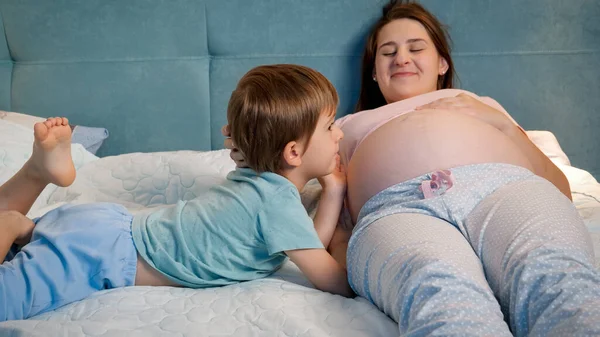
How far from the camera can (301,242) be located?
1.11 meters

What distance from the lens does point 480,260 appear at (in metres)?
1.05

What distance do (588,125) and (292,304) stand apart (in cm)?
142

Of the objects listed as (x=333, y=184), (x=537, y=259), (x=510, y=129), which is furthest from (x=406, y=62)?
(x=537, y=259)

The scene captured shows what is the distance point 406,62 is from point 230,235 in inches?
29.8

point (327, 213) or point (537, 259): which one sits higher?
point (537, 259)

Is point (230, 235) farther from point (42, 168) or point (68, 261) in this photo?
point (42, 168)

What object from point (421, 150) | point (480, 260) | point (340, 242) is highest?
point (421, 150)

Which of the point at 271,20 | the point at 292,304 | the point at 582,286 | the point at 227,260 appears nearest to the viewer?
the point at 582,286

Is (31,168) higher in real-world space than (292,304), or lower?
higher

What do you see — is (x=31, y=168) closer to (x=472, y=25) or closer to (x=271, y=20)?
(x=271, y=20)

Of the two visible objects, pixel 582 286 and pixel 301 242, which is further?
pixel 301 242

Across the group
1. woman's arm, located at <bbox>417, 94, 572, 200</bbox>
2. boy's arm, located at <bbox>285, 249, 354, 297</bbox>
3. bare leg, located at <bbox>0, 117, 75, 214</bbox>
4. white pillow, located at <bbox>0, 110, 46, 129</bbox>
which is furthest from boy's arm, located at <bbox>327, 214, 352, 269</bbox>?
white pillow, located at <bbox>0, 110, 46, 129</bbox>

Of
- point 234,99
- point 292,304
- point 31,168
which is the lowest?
point 292,304

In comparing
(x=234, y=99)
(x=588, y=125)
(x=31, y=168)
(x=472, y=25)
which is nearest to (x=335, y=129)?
(x=234, y=99)
